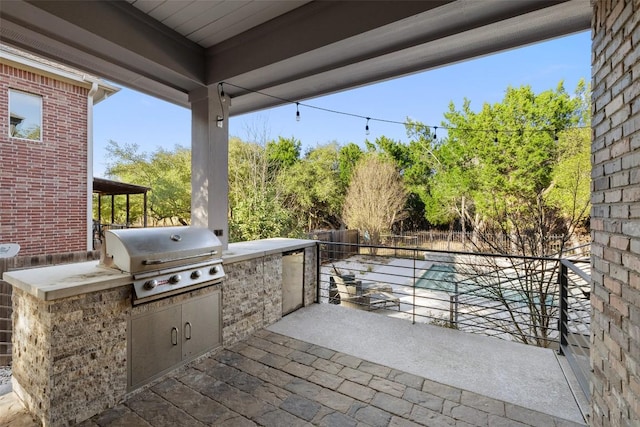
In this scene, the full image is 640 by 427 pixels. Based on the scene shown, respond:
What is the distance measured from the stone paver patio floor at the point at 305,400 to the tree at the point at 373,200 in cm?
1130

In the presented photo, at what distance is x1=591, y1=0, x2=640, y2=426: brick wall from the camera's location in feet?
4.06

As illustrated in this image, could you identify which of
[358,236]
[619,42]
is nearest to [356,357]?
[619,42]

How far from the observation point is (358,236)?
13750mm

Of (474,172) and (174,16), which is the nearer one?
(174,16)

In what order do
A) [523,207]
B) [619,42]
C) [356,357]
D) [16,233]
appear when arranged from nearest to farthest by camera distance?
[619,42]
[356,357]
[16,233]
[523,207]

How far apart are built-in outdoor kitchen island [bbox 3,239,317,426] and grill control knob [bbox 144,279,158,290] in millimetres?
18

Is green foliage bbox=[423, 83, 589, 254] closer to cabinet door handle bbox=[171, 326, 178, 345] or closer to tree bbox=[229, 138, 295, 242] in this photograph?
tree bbox=[229, 138, 295, 242]

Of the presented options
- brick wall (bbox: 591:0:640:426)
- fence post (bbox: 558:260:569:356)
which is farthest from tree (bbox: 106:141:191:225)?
brick wall (bbox: 591:0:640:426)

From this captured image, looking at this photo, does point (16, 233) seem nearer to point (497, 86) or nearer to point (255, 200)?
point (255, 200)

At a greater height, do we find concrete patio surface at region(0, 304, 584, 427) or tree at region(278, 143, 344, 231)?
tree at region(278, 143, 344, 231)

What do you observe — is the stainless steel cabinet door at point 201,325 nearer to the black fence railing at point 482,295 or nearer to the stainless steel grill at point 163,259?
the stainless steel grill at point 163,259

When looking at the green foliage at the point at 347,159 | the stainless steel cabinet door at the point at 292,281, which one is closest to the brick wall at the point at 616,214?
the stainless steel cabinet door at the point at 292,281

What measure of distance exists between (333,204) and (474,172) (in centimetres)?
681

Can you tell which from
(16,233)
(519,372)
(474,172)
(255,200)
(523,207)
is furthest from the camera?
(474,172)
